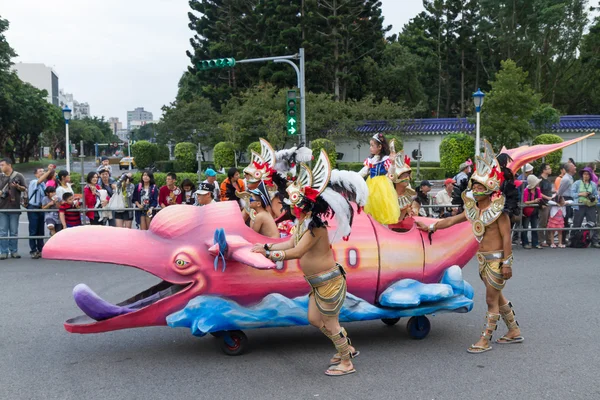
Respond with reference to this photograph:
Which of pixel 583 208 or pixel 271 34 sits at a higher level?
pixel 271 34

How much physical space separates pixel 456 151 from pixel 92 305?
78.8 feet

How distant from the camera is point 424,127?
107 feet

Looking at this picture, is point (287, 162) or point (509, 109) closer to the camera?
point (287, 162)

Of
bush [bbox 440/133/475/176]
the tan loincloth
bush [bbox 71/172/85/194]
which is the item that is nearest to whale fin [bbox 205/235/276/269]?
the tan loincloth

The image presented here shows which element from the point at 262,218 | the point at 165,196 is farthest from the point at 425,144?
the point at 262,218

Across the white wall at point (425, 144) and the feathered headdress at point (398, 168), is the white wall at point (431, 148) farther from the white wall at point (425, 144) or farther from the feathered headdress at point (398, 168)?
the feathered headdress at point (398, 168)

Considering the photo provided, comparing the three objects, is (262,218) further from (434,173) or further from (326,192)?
(434,173)

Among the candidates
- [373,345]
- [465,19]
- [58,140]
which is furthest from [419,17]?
[58,140]

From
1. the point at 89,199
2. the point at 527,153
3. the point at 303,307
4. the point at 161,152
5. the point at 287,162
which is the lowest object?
the point at 303,307

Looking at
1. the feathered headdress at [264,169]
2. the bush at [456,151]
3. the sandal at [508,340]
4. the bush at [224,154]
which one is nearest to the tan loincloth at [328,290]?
the feathered headdress at [264,169]

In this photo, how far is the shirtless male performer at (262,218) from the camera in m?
6.21

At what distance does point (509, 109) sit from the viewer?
2662 centimetres

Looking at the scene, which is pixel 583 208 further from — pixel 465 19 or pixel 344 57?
pixel 465 19

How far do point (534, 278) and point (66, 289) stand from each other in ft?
22.9
